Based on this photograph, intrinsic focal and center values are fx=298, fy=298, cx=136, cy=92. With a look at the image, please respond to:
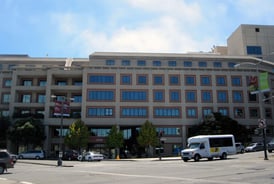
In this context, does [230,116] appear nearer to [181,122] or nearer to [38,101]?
[181,122]

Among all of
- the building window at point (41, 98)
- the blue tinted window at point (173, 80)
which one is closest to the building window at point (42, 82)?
the building window at point (41, 98)

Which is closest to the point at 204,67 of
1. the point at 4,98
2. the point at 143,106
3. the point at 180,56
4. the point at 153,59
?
the point at 180,56

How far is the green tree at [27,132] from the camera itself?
176 ft

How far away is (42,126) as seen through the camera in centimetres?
5747

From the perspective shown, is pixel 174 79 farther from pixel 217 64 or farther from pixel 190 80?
pixel 217 64

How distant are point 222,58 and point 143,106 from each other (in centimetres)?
2242

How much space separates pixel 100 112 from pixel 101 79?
685 centimetres

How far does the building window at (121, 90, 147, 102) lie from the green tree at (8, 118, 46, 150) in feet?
56.0

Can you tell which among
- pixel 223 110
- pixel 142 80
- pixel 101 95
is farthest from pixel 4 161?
pixel 223 110

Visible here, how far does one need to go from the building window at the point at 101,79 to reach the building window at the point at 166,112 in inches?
427

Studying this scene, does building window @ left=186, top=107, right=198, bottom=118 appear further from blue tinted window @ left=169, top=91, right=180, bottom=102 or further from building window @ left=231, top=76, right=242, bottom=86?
building window @ left=231, top=76, right=242, bottom=86

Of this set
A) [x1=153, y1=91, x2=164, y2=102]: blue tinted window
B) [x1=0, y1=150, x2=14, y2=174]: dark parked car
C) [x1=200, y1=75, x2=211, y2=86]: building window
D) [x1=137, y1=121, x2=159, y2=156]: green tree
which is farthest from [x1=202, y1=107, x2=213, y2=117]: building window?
[x1=0, y1=150, x2=14, y2=174]: dark parked car

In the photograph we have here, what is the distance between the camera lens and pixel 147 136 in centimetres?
5619

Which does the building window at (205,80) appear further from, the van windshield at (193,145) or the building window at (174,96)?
the van windshield at (193,145)
